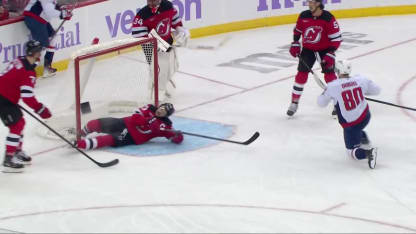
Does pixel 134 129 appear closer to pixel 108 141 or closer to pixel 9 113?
pixel 108 141

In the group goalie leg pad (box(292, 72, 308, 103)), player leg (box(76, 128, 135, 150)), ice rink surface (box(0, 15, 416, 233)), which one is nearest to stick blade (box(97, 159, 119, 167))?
ice rink surface (box(0, 15, 416, 233))

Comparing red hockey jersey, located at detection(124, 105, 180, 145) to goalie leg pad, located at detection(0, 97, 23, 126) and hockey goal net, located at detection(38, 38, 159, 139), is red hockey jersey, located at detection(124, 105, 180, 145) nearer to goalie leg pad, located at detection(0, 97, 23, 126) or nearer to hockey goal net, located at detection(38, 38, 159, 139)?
hockey goal net, located at detection(38, 38, 159, 139)

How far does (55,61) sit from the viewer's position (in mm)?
10641

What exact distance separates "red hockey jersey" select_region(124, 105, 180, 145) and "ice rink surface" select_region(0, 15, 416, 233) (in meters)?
0.25

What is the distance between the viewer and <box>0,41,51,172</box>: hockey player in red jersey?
709 centimetres

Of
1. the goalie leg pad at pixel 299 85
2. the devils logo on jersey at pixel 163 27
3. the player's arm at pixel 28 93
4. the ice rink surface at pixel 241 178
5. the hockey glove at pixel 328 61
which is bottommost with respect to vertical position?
the ice rink surface at pixel 241 178

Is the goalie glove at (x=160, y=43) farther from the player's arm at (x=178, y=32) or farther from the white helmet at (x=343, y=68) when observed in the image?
the white helmet at (x=343, y=68)

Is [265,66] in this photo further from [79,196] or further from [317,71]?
[79,196]

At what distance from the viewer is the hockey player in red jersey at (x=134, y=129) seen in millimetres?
7803

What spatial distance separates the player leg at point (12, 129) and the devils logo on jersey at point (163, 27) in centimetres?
241

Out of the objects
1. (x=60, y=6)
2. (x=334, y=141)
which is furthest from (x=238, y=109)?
(x=60, y=6)

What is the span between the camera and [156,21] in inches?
364

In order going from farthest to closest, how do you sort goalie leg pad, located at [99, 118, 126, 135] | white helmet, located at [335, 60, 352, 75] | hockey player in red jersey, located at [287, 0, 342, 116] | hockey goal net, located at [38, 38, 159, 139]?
hockey player in red jersey, located at [287, 0, 342, 116] < hockey goal net, located at [38, 38, 159, 139] < goalie leg pad, located at [99, 118, 126, 135] < white helmet, located at [335, 60, 352, 75]

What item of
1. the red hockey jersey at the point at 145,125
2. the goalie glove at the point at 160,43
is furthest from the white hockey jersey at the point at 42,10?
the red hockey jersey at the point at 145,125
